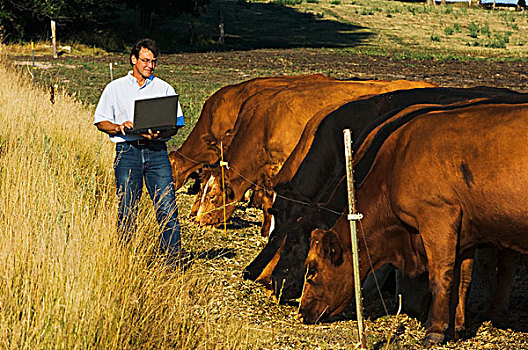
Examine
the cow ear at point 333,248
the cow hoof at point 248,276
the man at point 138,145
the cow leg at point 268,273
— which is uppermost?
the man at point 138,145

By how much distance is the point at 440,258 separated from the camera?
5.84 m

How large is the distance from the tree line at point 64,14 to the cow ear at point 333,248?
27875 millimetres

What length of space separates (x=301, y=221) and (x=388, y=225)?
112 cm

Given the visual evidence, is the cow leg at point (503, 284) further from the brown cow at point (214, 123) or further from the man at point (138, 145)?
the brown cow at point (214, 123)

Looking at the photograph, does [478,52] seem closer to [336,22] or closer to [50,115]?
[336,22]

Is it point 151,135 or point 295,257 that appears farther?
point 295,257

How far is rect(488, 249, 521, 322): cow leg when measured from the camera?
21.7 ft

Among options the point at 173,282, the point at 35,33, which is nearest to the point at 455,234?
the point at 173,282

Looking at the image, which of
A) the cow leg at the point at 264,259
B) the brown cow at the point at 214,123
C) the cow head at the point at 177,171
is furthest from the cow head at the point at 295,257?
the cow head at the point at 177,171

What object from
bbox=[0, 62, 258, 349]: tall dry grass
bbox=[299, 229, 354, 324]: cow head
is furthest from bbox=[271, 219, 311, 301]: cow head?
bbox=[0, 62, 258, 349]: tall dry grass

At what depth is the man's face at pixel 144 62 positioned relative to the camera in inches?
271

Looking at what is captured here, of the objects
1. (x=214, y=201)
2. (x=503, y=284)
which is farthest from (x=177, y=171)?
(x=503, y=284)

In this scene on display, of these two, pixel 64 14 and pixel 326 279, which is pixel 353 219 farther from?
pixel 64 14

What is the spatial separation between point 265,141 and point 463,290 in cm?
388
